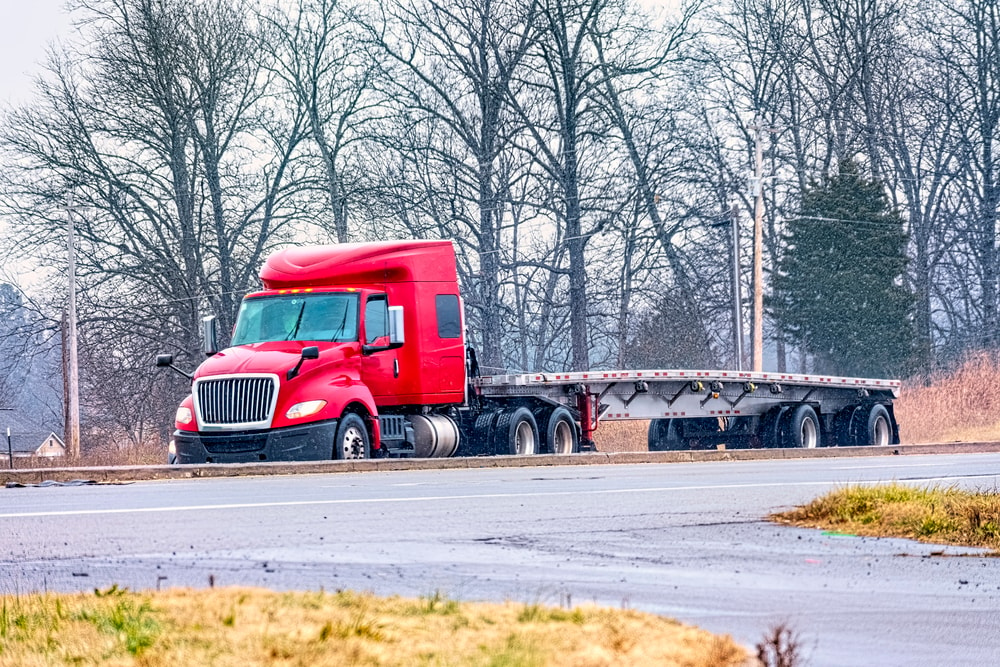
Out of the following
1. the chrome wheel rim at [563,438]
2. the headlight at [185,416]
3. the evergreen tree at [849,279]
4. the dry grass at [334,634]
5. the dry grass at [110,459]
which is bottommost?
the dry grass at [110,459]

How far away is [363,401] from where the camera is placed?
21.6 metres

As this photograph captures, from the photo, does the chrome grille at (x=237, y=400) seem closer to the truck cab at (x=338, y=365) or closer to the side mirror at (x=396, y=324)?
the truck cab at (x=338, y=365)

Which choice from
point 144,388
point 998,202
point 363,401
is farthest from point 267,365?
→ point 998,202

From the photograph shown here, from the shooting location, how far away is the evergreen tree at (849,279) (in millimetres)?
55969

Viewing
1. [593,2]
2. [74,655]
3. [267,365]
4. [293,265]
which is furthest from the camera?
[593,2]

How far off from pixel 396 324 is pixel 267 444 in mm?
2704

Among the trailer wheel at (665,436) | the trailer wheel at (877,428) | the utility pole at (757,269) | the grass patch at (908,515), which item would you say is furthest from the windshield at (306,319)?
the utility pole at (757,269)

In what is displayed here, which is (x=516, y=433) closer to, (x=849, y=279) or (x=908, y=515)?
(x=908, y=515)

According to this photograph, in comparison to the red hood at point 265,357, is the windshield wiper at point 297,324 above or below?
above

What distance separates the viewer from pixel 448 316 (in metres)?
23.6

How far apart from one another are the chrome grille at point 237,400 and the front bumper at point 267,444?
0.17 m

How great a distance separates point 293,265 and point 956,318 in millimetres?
45331

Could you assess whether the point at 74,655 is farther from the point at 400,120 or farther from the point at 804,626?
the point at 400,120

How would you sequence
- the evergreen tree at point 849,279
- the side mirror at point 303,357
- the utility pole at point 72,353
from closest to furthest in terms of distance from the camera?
the side mirror at point 303,357 → the utility pole at point 72,353 → the evergreen tree at point 849,279
